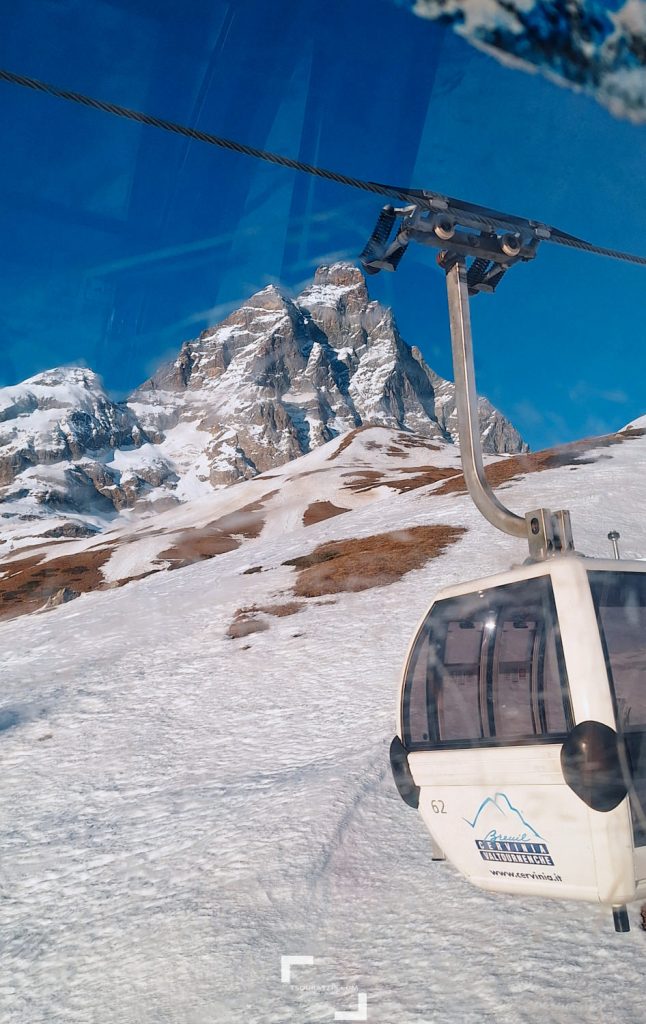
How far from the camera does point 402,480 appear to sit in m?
89.5

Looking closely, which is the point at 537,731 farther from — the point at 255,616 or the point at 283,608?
the point at 283,608

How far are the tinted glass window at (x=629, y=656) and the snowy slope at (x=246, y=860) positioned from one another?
1599 mm

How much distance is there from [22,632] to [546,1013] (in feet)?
92.2

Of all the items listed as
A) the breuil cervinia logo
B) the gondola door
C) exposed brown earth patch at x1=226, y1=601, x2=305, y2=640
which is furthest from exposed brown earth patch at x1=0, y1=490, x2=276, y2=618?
the breuil cervinia logo

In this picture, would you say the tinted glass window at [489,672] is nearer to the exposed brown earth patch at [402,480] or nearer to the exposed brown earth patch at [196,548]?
the exposed brown earth patch at [196,548]

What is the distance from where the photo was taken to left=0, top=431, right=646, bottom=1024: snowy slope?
5.70 m

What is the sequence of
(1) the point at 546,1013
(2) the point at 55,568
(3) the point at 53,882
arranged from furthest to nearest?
(2) the point at 55,568, (3) the point at 53,882, (1) the point at 546,1013

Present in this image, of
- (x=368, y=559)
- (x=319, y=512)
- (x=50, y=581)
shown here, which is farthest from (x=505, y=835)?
(x=319, y=512)

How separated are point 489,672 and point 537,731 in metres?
0.81

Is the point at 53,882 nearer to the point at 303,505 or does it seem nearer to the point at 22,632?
the point at 22,632

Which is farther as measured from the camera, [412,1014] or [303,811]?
[303,811]

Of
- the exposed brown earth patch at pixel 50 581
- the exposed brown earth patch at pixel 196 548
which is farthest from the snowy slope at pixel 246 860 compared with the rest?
the exposed brown earth patch at pixel 196 548

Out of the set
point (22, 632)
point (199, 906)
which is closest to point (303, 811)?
point (199, 906)

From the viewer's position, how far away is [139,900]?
863 centimetres
